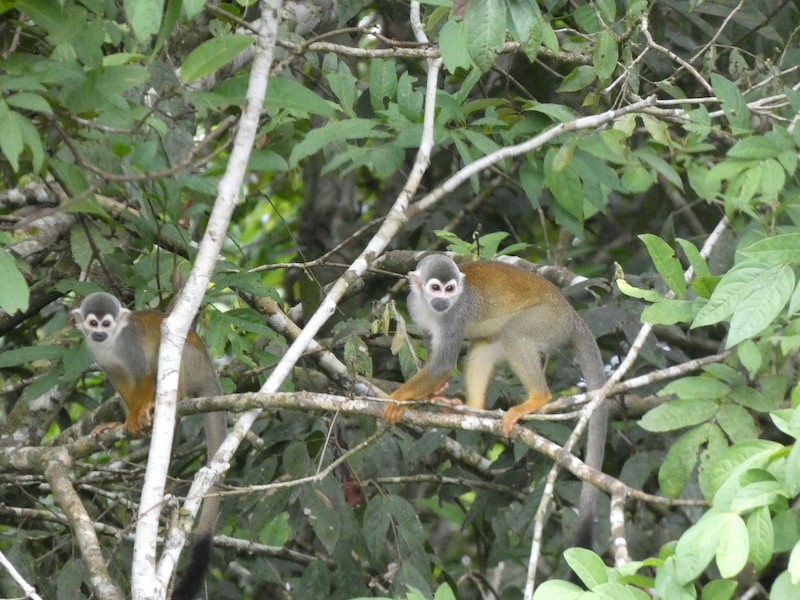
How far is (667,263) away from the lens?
317 cm

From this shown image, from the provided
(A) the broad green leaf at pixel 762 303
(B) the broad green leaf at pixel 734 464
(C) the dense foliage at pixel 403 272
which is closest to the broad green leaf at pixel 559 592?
(C) the dense foliage at pixel 403 272

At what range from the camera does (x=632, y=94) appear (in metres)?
4.44

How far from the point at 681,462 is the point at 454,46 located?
5.19 ft

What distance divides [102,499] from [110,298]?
1120 mm

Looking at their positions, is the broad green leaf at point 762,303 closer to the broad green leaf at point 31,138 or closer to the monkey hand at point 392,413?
the monkey hand at point 392,413

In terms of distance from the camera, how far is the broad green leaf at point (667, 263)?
10.2 feet

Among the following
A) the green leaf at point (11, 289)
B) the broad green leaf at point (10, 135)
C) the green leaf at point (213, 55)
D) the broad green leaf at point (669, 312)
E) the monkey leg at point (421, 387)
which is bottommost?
the monkey leg at point (421, 387)

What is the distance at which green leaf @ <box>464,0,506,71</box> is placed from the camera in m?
3.04

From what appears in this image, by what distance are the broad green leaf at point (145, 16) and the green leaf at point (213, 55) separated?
173 millimetres

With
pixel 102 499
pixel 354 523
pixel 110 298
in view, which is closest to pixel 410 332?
pixel 354 523

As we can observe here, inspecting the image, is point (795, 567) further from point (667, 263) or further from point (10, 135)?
point (10, 135)

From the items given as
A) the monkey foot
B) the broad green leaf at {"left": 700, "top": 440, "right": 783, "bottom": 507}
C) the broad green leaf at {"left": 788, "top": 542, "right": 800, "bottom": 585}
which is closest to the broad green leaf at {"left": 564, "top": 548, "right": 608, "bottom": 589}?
the broad green leaf at {"left": 700, "top": 440, "right": 783, "bottom": 507}

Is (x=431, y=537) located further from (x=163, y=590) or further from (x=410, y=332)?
(x=163, y=590)

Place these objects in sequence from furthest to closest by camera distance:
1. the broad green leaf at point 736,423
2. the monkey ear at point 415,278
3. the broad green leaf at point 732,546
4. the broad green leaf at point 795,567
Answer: the monkey ear at point 415,278 < the broad green leaf at point 736,423 < the broad green leaf at point 732,546 < the broad green leaf at point 795,567
